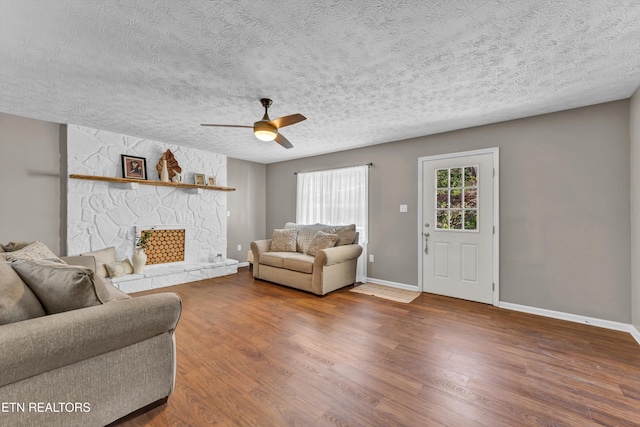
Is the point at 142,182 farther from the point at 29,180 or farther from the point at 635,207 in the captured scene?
the point at 635,207

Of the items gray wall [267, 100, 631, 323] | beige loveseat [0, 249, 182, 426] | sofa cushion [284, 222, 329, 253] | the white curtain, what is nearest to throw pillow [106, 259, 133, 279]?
sofa cushion [284, 222, 329, 253]

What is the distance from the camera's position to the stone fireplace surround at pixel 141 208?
3952 millimetres

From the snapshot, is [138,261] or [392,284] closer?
[138,261]

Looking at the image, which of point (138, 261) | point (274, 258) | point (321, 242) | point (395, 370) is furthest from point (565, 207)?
point (138, 261)

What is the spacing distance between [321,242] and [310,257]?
0.97 feet

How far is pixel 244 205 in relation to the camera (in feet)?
20.3

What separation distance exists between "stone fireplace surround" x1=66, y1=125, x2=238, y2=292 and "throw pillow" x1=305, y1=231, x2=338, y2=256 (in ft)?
5.89

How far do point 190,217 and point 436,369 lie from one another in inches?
181

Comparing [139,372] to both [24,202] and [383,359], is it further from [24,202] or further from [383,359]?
[24,202]

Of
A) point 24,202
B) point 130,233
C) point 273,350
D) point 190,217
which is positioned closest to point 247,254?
point 190,217

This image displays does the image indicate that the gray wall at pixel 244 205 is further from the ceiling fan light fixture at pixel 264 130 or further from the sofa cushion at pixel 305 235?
the ceiling fan light fixture at pixel 264 130

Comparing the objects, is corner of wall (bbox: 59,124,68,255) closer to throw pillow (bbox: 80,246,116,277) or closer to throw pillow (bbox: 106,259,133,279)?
throw pillow (bbox: 80,246,116,277)

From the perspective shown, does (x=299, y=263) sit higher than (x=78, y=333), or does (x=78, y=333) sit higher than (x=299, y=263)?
(x=78, y=333)

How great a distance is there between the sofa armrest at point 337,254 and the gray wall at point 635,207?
3062mm
